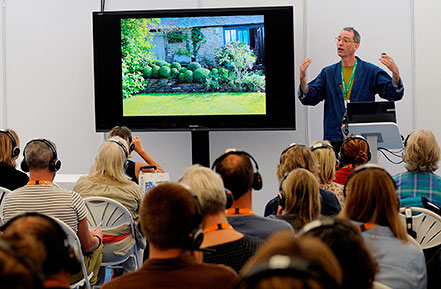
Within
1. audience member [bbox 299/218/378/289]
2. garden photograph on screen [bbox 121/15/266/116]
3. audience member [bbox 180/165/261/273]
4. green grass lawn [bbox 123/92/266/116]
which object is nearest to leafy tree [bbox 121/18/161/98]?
garden photograph on screen [bbox 121/15/266/116]

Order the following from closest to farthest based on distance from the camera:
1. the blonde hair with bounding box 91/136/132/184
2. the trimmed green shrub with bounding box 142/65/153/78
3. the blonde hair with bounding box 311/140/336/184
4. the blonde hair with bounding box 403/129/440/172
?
the blonde hair with bounding box 403/129/440/172
the blonde hair with bounding box 311/140/336/184
the blonde hair with bounding box 91/136/132/184
the trimmed green shrub with bounding box 142/65/153/78

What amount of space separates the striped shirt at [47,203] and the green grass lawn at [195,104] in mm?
3690

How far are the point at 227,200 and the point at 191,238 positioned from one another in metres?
0.74

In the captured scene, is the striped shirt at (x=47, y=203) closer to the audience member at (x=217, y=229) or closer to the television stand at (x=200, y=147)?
the audience member at (x=217, y=229)

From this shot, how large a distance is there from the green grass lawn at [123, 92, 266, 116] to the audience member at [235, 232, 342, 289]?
235 inches

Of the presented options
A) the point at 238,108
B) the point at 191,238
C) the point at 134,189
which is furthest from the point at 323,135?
the point at 191,238

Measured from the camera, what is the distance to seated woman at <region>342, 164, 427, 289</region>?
220cm

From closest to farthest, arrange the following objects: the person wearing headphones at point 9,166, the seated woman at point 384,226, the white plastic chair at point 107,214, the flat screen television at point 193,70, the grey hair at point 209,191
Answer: the seated woman at point 384,226 < the grey hair at point 209,191 < the white plastic chair at point 107,214 < the person wearing headphones at point 9,166 < the flat screen television at point 193,70

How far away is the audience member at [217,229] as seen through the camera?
224 centimetres

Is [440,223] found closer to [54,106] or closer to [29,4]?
[54,106]

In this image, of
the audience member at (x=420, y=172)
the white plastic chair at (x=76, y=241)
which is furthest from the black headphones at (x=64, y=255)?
the audience member at (x=420, y=172)

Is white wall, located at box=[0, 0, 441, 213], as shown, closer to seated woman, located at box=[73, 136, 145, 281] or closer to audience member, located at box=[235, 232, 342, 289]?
seated woman, located at box=[73, 136, 145, 281]

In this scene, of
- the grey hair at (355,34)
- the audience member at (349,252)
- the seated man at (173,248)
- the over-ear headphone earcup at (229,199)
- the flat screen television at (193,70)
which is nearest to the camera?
the audience member at (349,252)

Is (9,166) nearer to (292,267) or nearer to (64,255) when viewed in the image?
(64,255)
